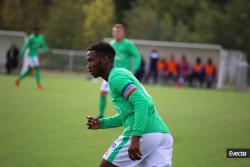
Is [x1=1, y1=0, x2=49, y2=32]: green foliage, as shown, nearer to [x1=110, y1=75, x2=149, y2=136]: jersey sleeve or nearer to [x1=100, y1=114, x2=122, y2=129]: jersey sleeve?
[x1=100, y1=114, x2=122, y2=129]: jersey sleeve

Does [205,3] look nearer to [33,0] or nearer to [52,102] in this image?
[33,0]

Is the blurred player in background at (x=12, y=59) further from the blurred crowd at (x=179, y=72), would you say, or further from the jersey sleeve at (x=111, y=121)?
the jersey sleeve at (x=111, y=121)

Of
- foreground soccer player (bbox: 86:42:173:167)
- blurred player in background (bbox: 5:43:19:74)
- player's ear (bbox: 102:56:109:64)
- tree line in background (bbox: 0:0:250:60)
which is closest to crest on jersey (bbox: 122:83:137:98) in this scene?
foreground soccer player (bbox: 86:42:173:167)

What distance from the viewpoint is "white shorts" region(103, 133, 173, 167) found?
611 centimetres

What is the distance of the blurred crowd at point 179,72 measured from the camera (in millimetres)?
35594

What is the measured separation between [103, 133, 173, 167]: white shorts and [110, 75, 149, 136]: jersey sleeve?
0.26 m

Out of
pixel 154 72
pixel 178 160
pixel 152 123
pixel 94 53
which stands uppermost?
pixel 94 53

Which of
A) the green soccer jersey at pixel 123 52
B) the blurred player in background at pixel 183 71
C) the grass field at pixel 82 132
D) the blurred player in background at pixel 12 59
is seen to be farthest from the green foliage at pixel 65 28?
the green soccer jersey at pixel 123 52

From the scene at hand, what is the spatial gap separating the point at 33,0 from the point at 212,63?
63.2 feet

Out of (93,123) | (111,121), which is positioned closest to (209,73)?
(111,121)

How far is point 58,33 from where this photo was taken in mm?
50688

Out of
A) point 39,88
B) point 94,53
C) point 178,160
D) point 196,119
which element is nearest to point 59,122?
point 196,119

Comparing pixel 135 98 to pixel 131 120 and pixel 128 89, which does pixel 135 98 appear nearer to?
pixel 128 89

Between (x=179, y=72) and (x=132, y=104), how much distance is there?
30.4 meters
